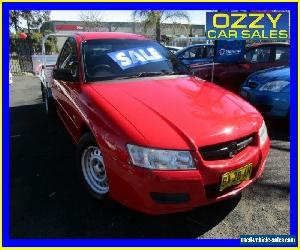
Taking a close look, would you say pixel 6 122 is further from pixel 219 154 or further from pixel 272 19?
pixel 272 19

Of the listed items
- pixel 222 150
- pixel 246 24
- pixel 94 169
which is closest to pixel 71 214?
pixel 94 169

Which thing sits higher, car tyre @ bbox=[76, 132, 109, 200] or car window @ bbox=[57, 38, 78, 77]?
car window @ bbox=[57, 38, 78, 77]

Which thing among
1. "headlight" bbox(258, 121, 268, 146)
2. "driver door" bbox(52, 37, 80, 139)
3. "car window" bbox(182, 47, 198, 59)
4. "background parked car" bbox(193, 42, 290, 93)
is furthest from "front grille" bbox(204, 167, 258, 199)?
"car window" bbox(182, 47, 198, 59)

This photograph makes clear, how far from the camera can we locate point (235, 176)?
2783 mm

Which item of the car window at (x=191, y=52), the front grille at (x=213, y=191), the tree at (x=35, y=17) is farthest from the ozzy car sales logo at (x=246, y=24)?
the tree at (x=35, y=17)

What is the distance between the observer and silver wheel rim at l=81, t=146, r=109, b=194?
3219mm

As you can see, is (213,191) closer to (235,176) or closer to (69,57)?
(235,176)

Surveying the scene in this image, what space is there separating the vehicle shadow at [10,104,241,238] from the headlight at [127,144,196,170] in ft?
2.24

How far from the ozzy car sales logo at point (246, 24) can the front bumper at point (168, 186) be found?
4021 millimetres

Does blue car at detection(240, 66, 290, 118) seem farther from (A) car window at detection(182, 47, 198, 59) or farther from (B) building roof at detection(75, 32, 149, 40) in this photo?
(A) car window at detection(182, 47, 198, 59)

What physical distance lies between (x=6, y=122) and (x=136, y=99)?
154 centimetres

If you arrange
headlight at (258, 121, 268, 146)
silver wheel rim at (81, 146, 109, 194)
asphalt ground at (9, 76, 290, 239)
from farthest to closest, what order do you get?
1. silver wheel rim at (81, 146, 109, 194)
2. headlight at (258, 121, 268, 146)
3. asphalt ground at (9, 76, 290, 239)

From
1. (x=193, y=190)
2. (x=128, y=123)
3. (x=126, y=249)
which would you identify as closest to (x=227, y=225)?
(x=193, y=190)

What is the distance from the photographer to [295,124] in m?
3.97
